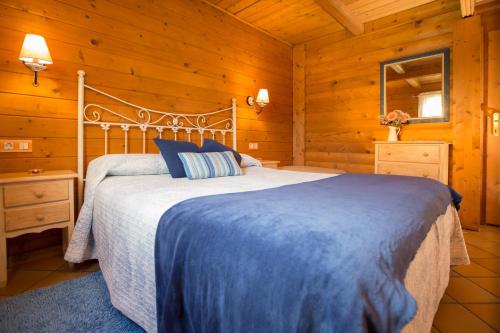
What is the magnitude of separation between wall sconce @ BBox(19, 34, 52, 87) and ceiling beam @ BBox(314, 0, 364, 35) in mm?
2502

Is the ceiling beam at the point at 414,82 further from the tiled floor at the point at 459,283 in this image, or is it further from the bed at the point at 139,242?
the bed at the point at 139,242

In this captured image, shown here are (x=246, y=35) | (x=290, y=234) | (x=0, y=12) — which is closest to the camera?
(x=290, y=234)

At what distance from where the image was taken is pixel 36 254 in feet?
6.95

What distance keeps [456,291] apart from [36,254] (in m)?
2.94

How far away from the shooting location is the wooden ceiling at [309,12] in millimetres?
3182

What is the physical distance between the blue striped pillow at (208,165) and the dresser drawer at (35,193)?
0.83m

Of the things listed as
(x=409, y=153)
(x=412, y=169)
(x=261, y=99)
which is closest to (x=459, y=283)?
(x=412, y=169)

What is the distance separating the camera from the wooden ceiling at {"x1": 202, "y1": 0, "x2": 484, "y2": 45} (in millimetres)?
3182

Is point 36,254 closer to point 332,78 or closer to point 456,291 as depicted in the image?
point 456,291

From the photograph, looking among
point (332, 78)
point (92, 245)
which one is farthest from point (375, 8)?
point (92, 245)

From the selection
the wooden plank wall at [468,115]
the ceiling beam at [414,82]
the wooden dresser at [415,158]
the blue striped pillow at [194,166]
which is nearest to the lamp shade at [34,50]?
the blue striped pillow at [194,166]

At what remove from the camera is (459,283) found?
177cm

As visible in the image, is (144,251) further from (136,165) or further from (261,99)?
(261,99)

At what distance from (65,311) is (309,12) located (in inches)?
147
